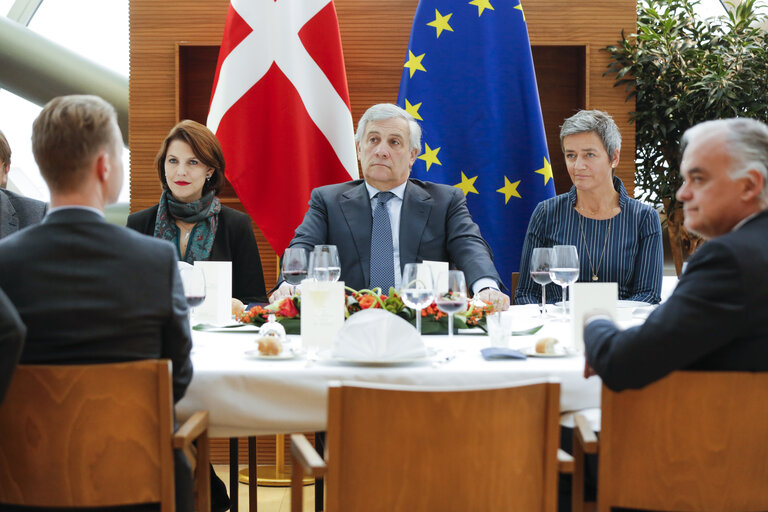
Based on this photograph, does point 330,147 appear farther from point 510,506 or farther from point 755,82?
point 510,506

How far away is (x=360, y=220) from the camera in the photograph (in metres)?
Result: 3.04

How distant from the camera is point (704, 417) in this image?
4.20 ft

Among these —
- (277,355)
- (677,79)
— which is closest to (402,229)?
(277,355)

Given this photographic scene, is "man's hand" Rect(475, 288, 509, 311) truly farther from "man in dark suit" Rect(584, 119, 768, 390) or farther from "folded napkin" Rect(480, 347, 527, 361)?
"man in dark suit" Rect(584, 119, 768, 390)

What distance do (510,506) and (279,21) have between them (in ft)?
9.83

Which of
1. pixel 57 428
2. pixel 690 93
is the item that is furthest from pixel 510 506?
pixel 690 93

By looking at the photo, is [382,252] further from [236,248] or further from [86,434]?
[86,434]

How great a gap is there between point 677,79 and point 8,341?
362 centimetres

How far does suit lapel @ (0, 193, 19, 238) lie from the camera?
10.1 ft

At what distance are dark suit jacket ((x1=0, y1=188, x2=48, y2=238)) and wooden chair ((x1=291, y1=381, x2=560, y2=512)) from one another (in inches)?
94.0

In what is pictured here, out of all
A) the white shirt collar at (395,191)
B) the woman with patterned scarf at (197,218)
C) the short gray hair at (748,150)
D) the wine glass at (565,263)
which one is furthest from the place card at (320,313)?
the white shirt collar at (395,191)

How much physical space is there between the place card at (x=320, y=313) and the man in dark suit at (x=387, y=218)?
1084 millimetres

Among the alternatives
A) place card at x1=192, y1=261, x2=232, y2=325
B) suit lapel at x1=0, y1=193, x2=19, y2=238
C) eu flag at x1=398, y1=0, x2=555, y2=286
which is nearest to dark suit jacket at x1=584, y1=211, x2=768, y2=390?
place card at x1=192, y1=261, x2=232, y2=325

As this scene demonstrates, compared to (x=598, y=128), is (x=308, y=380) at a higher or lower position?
lower
